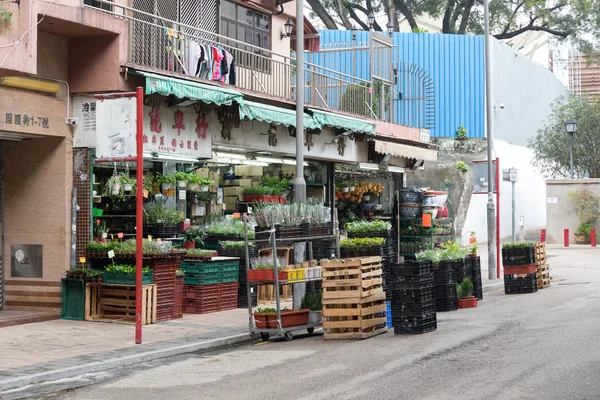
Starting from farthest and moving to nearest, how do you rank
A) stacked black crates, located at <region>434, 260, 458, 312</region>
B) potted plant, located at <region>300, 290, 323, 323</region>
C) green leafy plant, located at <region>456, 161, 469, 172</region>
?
green leafy plant, located at <region>456, 161, 469, 172</region>
stacked black crates, located at <region>434, 260, 458, 312</region>
potted plant, located at <region>300, 290, 323, 323</region>

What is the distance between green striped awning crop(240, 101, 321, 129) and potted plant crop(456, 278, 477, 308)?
505cm

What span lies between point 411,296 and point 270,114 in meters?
6.80

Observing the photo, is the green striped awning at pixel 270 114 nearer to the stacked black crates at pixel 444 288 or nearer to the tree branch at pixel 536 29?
the stacked black crates at pixel 444 288

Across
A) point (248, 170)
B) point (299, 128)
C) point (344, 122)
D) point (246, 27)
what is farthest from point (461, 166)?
point (299, 128)

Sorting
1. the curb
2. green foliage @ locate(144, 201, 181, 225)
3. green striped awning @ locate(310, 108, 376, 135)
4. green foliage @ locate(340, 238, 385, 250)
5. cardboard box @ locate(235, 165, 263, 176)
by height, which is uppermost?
green striped awning @ locate(310, 108, 376, 135)

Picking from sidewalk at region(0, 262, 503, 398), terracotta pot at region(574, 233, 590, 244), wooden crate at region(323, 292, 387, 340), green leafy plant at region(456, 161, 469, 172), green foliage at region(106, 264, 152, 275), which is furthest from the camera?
terracotta pot at region(574, 233, 590, 244)

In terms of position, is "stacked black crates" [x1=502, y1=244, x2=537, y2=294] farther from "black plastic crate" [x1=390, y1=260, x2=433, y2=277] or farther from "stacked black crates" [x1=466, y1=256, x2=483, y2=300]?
"black plastic crate" [x1=390, y1=260, x2=433, y2=277]

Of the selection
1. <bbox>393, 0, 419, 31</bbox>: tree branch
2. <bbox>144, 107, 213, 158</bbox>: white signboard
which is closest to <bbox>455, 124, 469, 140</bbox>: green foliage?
<bbox>393, 0, 419, 31</bbox>: tree branch

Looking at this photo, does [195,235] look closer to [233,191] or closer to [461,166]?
[233,191]

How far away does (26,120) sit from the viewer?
1452cm

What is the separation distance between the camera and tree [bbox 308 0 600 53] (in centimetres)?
4834

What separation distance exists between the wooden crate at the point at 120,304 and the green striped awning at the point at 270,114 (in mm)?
4365

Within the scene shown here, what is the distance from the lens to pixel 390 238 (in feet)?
60.4

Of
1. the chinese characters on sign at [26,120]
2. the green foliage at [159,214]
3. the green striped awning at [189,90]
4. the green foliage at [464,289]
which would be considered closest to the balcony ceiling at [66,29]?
the green striped awning at [189,90]
